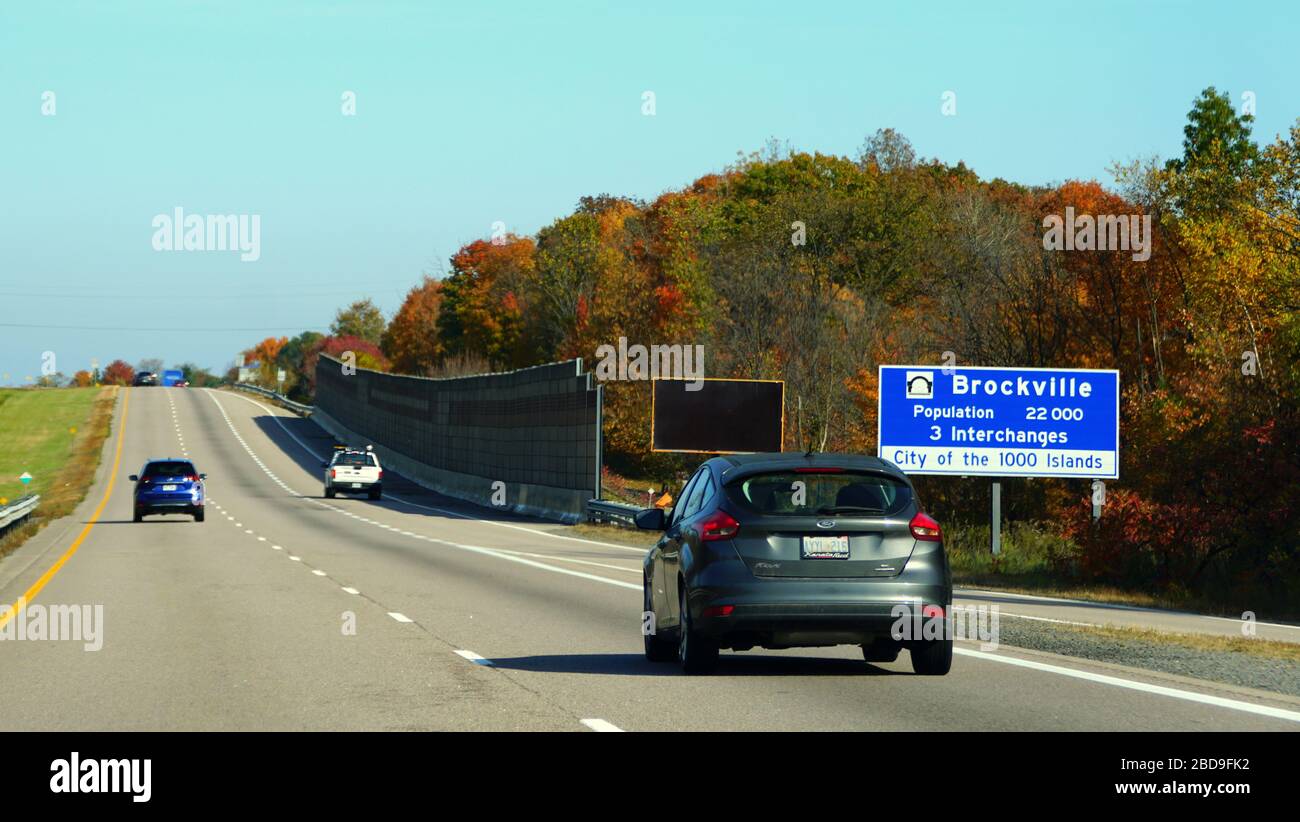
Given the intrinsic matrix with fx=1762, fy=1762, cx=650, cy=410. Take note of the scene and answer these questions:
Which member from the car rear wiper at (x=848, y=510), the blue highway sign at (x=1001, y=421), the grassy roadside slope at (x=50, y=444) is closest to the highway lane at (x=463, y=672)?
the car rear wiper at (x=848, y=510)

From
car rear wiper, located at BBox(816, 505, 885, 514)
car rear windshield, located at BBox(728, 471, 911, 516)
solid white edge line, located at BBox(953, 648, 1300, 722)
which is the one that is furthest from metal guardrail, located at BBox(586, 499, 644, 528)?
car rear wiper, located at BBox(816, 505, 885, 514)

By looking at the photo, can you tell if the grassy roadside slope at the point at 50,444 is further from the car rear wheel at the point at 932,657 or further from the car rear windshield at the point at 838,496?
the car rear wheel at the point at 932,657

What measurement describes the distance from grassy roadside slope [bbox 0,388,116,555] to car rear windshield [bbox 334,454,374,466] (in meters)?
9.80

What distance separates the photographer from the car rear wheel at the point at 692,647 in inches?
536

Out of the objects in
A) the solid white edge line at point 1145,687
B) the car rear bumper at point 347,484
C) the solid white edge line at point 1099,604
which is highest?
the solid white edge line at point 1145,687

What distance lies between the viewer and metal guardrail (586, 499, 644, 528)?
47906 mm

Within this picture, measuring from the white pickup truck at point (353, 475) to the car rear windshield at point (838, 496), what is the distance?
2184 inches

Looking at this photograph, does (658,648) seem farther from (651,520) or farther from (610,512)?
(610,512)

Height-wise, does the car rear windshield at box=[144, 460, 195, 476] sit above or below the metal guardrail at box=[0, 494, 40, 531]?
above

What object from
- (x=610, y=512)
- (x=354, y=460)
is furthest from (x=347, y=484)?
(x=610, y=512)

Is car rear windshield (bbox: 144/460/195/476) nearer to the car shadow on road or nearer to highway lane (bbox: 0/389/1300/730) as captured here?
highway lane (bbox: 0/389/1300/730)

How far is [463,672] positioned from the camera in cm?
1434
